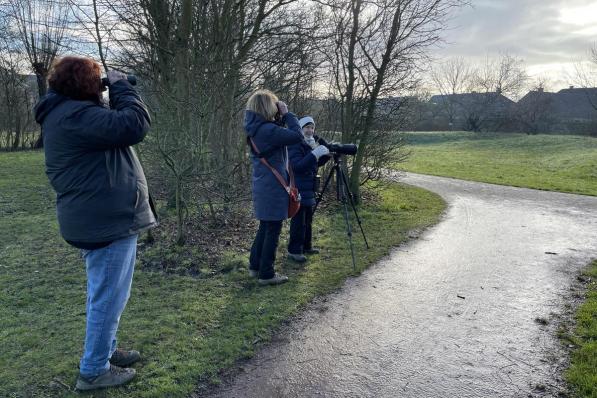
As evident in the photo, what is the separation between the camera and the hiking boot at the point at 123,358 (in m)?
3.33

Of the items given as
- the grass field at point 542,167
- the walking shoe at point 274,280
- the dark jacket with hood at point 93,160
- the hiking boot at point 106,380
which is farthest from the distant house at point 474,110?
the hiking boot at point 106,380

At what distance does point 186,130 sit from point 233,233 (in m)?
1.88

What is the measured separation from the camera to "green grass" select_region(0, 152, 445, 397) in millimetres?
3246

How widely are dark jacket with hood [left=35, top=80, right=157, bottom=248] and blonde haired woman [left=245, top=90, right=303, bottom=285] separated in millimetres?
1887

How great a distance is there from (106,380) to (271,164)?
2.63 m

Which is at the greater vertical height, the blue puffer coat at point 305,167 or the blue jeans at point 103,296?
the blue puffer coat at point 305,167

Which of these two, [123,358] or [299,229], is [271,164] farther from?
[123,358]

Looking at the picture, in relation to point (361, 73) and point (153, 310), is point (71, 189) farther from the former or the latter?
point (361, 73)

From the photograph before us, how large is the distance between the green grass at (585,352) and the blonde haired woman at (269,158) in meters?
2.85

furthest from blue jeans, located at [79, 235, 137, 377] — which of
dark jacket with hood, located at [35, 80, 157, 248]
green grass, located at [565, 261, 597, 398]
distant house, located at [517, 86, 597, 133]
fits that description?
distant house, located at [517, 86, 597, 133]

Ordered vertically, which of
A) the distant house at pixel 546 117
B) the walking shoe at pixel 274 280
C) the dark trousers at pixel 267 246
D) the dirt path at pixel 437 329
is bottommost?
the dirt path at pixel 437 329

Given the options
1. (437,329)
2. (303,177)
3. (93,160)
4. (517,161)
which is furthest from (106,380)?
(517,161)

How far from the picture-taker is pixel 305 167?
19.0 ft

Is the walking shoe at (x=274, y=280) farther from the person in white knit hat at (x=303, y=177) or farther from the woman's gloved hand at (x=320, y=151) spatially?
the woman's gloved hand at (x=320, y=151)
